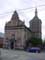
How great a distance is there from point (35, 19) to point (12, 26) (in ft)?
69.0

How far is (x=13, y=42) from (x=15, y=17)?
888 cm

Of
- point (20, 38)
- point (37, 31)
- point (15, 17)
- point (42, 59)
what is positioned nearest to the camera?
point (42, 59)

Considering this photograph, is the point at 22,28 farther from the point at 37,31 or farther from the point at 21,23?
the point at 37,31

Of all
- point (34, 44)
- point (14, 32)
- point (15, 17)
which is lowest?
point (34, 44)

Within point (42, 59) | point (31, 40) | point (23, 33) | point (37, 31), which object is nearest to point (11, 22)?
point (23, 33)

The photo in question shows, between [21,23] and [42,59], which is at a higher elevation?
[21,23]

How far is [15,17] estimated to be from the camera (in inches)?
2441

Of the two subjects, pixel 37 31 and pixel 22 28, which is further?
pixel 37 31

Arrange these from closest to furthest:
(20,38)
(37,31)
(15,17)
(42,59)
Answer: (42,59) < (20,38) < (15,17) < (37,31)

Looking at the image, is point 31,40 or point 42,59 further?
point 31,40

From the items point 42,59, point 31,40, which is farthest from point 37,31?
point 42,59

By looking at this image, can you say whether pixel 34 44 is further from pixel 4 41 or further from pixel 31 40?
pixel 4 41

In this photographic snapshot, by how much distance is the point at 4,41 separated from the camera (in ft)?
193

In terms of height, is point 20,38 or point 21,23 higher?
point 21,23
